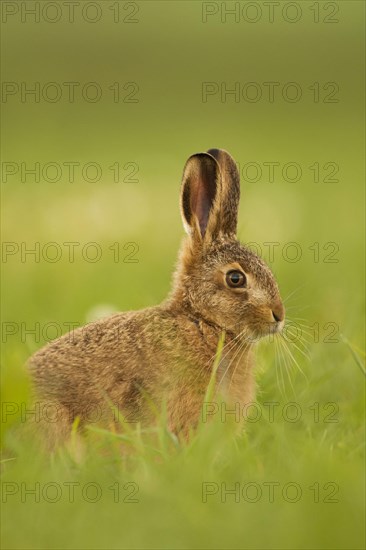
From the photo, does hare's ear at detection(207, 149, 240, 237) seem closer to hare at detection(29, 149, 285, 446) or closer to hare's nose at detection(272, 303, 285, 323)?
hare at detection(29, 149, 285, 446)

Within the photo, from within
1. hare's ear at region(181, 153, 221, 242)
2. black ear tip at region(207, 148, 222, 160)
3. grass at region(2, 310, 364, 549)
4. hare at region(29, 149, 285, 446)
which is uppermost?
black ear tip at region(207, 148, 222, 160)

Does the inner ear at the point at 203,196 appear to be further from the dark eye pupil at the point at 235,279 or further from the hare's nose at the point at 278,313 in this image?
the hare's nose at the point at 278,313

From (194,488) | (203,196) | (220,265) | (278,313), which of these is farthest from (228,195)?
(194,488)

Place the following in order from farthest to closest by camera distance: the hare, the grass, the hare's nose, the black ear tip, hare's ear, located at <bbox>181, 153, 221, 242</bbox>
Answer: the black ear tip < hare's ear, located at <bbox>181, 153, 221, 242</bbox> < the hare's nose < the hare < the grass

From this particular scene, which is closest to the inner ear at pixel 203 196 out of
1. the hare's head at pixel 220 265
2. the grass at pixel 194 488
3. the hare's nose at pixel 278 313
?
the hare's head at pixel 220 265

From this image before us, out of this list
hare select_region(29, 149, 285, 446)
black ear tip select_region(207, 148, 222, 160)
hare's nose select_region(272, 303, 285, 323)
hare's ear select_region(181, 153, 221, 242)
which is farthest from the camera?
black ear tip select_region(207, 148, 222, 160)

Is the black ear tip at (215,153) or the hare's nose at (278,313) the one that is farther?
the black ear tip at (215,153)

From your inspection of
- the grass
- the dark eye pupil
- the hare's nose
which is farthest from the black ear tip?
the grass

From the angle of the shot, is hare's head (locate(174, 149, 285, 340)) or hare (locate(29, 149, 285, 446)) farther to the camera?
hare's head (locate(174, 149, 285, 340))

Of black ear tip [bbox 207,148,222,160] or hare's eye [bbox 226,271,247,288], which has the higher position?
black ear tip [bbox 207,148,222,160]

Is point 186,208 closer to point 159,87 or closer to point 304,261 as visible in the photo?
point 304,261
